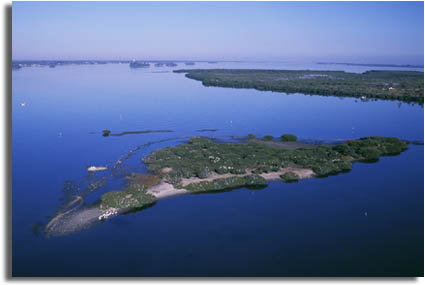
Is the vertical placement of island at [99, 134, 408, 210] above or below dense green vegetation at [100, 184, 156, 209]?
above

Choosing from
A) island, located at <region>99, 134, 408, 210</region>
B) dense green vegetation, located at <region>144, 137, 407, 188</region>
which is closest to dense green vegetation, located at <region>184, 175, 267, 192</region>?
island, located at <region>99, 134, 408, 210</region>

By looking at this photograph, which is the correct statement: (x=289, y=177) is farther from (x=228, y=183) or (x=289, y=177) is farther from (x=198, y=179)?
(x=198, y=179)

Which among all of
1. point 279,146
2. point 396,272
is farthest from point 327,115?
point 396,272

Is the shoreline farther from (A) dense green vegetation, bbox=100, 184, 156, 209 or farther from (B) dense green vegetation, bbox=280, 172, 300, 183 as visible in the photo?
(A) dense green vegetation, bbox=100, 184, 156, 209

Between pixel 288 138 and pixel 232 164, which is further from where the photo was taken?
pixel 288 138

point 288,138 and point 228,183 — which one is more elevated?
point 288,138

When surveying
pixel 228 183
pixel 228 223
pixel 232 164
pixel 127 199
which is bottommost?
pixel 228 223

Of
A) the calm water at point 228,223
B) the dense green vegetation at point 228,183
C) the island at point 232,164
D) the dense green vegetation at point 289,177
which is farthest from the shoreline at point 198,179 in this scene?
the calm water at point 228,223

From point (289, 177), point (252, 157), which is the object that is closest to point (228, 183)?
point (289, 177)
